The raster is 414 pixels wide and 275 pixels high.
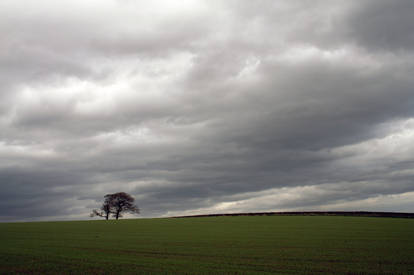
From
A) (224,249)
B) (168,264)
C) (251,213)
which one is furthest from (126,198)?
(168,264)

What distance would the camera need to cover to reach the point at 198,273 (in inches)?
704

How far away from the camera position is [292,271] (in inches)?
736

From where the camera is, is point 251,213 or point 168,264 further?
point 251,213

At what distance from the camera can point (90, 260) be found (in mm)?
22250

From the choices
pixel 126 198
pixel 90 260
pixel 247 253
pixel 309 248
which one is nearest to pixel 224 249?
pixel 247 253

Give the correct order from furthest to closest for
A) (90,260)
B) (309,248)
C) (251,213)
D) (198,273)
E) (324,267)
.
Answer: (251,213) < (309,248) < (90,260) < (324,267) < (198,273)

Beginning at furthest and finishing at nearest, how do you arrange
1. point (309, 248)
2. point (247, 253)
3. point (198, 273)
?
1. point (309, 248)
2. point (247, 253)
3. point (198, 273)

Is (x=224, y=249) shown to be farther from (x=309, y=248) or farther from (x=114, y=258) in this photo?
(x=114, y=258)

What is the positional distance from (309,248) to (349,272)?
34.6 feet

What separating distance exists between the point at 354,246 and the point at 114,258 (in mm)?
20093

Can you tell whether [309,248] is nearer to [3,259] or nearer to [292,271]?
[292,271]

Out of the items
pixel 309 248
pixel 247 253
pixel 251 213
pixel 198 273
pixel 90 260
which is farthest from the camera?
pixel 251 213

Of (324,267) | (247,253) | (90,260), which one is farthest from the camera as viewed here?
(247,253)

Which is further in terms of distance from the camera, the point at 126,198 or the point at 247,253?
the point at 126,198
